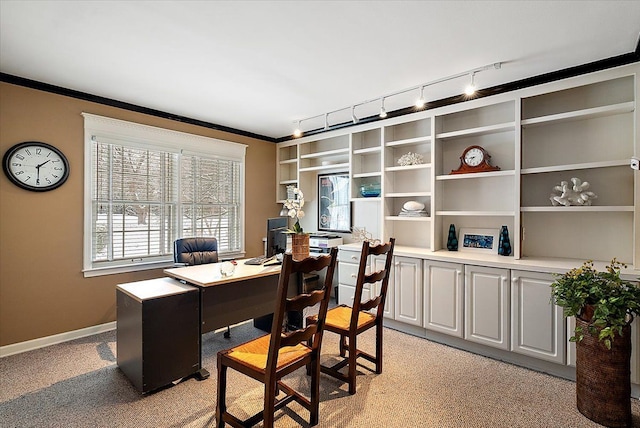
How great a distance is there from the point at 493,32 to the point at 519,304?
7.05 ft

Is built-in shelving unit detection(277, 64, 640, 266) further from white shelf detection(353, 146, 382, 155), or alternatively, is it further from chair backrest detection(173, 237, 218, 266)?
chair backrest detection(173, 237, 218, 266)

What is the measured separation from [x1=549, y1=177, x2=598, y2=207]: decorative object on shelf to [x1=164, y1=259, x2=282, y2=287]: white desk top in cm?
259

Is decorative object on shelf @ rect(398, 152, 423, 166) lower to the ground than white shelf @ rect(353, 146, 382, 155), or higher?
lower

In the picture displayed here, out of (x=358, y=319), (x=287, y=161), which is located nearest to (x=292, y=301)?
(x=358, y=319)

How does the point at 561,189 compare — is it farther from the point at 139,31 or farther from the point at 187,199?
the point at 187,199

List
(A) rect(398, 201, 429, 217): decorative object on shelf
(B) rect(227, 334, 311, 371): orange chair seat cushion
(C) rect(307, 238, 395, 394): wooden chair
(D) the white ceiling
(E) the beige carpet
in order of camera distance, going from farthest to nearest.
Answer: (A) rect(398, 201, 429, 217): decorative object on shelf
(C) rect(307, 238, 395, 394): wooden chair
(E) the beige carpet
(D) the white ceiling
(B) rect(227, 334, 311, 371): orange chair seat cushion

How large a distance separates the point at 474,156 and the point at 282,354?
2.76m

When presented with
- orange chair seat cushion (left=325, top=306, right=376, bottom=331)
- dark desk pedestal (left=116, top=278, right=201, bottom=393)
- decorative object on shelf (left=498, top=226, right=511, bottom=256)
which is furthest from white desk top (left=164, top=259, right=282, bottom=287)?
decorative object on shelf (left=498, top=226, right=511, bottom=256)

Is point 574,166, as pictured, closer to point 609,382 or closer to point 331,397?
point 609,382

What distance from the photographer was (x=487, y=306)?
2.90 meters

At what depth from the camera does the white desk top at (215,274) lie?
2476 millimetres

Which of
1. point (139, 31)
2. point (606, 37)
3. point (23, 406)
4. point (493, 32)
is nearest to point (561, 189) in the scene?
point (606, 37)

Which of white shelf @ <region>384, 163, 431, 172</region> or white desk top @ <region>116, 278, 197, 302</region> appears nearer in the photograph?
white desk top @ <region>116, 278, 197, 302</region>

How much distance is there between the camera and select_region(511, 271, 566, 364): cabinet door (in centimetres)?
256
